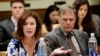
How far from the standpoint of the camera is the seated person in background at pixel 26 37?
2.56 metres

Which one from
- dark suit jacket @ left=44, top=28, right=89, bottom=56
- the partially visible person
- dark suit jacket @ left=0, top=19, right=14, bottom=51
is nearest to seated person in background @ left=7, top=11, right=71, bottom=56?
dark suit jacket @ left=44, top=28, right=89, bottom=56

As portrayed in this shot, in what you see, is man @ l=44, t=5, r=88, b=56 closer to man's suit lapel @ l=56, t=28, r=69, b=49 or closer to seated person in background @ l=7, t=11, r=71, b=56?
man's suit lapel @ l=56, t=28, r=69, b=49

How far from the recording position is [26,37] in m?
2.63

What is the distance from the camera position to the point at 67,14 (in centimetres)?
261

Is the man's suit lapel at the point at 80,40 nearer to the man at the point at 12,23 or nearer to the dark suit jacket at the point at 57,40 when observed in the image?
the dark suit jacket at the point at 57,40

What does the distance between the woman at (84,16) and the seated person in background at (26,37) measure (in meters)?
1.09

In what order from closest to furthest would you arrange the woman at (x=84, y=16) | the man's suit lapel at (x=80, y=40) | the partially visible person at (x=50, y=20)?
the man's suit lapel at (x=80, y=40) → the woman at (x=84, y=16) → the partially visible person at (x=50, y=20)

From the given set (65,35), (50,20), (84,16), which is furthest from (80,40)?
(50,20)

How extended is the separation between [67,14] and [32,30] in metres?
0.38

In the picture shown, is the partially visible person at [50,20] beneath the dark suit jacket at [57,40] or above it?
beneath

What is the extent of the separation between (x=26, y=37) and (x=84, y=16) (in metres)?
1.30

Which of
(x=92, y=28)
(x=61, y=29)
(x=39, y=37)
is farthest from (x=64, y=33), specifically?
(x=92, y=28)

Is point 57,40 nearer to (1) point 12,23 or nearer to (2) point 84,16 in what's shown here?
(2) point 84,16

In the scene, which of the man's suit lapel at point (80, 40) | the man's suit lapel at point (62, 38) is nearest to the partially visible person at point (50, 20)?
the man's suit lapel at point (80, 40)
